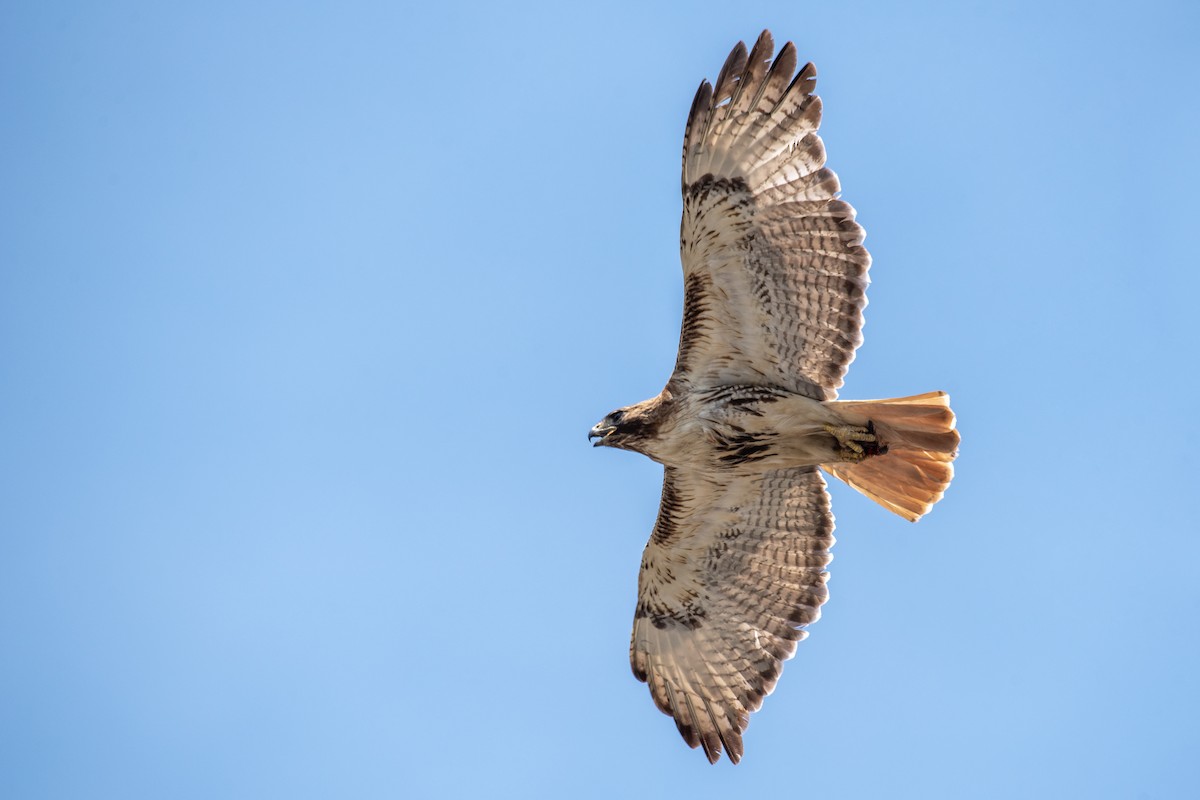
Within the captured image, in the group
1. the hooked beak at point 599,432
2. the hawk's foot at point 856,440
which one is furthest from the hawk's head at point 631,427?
the hawk's foot at point 856,440

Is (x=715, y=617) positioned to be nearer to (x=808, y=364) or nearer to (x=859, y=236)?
(x=808, y=364)

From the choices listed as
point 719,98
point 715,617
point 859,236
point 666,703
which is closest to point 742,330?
point 859,236

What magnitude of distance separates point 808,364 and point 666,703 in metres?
3.11

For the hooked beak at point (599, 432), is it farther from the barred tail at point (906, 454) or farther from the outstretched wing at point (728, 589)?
the barred tail at point (906, 454)

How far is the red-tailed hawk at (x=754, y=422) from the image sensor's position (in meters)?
8.51

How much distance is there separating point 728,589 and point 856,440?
1.88 m

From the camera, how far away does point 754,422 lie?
9.09 meters

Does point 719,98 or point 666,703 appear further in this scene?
point 666,703

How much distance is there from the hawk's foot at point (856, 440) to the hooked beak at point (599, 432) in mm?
1613

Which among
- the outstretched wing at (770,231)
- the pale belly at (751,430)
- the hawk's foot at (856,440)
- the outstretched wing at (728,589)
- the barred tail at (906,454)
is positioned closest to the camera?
the outstretched wing at (770,231)

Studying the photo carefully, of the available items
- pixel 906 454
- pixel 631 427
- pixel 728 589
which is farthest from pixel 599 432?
pixel 906 454

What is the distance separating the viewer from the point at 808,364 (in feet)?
29.6

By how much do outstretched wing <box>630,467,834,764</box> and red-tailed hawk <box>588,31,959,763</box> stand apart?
0.04ft

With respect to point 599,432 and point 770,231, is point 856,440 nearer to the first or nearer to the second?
point 770,231
